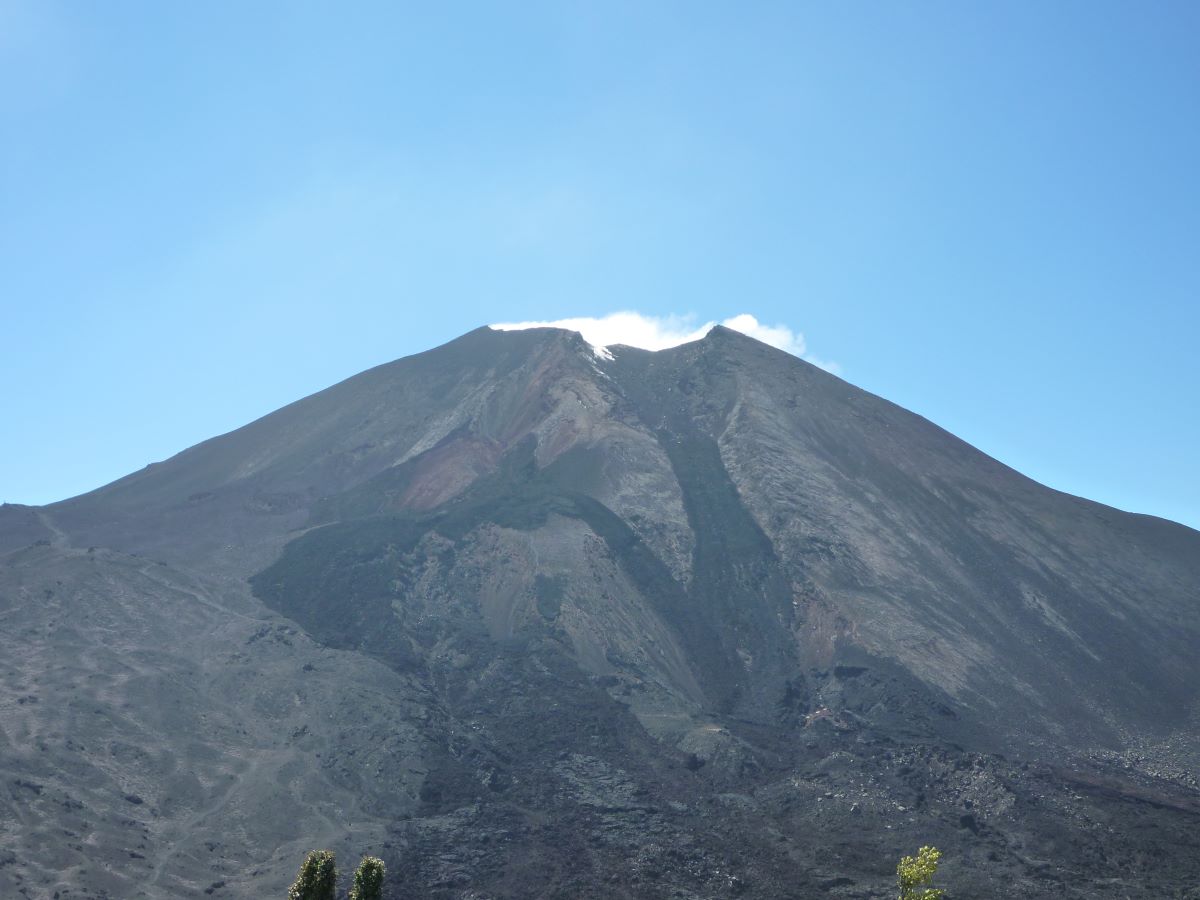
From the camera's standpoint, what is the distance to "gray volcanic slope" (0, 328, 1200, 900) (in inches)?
1799

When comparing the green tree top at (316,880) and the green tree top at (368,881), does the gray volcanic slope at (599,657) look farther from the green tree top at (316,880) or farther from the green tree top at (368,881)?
the green tree top at (368,881)

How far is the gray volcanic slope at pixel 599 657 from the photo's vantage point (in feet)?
150

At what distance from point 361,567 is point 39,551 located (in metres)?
20.3

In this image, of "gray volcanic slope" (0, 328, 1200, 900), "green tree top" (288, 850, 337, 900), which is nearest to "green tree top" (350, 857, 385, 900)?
"green tree top" (288, 850, 337, 900)

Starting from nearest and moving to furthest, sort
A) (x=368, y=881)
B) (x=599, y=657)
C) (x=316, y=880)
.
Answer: (x=368, y=881), (x=316, y=880), (x=599, y=657)

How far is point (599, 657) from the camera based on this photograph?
214 feet

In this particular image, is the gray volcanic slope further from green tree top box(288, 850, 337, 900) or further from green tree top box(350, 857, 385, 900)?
green tree top box(350, 857, 385, 900)

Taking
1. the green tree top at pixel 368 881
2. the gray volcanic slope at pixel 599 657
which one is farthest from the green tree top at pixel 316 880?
Answer: the gray volcanic slope at pixel 599 657

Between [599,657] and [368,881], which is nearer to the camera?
[368,881]

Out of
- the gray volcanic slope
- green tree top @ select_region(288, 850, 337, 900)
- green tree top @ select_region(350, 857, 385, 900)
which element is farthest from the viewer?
the gray volcanic slope

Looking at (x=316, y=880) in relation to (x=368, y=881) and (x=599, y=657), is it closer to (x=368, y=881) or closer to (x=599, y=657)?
(x=368, y=881)

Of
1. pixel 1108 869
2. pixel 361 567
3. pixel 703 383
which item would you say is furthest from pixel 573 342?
pixel 1108 869

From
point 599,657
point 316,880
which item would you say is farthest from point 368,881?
point 599,657

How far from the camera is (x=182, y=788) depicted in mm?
48188
